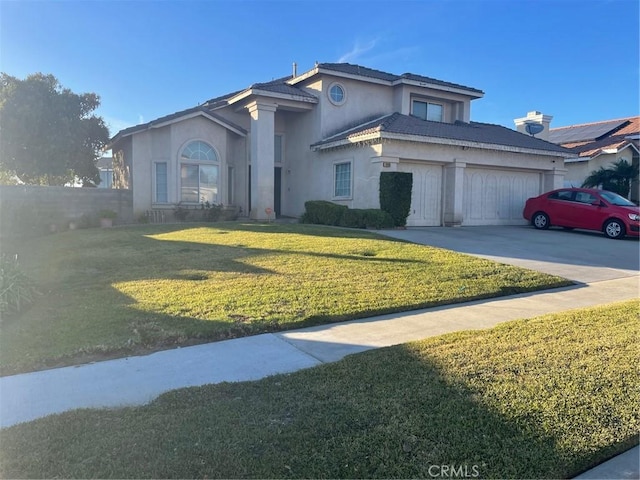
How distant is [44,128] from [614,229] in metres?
24.0

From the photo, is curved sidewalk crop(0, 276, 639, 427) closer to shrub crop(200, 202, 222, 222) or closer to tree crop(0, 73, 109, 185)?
shrub crop(200, 202, 222, 222)

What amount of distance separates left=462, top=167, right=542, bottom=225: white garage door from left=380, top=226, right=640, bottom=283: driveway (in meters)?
2.63

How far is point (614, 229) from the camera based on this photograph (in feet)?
51.2

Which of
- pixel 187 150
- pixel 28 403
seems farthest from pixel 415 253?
pixel 187 150

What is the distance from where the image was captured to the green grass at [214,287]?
17.8 ft

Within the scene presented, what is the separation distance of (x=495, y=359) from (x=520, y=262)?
6.44 meters

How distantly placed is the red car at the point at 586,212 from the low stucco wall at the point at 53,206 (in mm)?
16983

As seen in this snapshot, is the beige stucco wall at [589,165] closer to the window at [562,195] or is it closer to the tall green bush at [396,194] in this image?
the window at [562,195]

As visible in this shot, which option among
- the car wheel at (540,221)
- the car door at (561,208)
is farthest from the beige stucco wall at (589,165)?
the car door at (561,208)

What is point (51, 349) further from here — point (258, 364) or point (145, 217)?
point (145, 217)

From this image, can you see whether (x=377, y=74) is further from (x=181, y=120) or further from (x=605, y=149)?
(x=605, y=149)

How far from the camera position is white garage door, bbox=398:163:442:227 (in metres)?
17.6

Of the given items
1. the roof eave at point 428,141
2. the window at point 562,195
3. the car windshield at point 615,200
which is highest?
the roof eave at point 428,141

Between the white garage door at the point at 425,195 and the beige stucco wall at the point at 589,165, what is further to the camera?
the beige stucco wall at the point at 589,165
